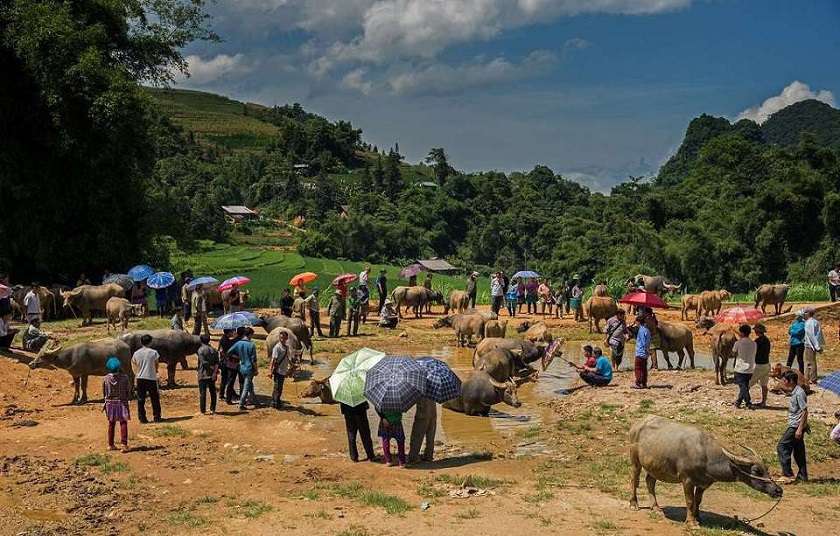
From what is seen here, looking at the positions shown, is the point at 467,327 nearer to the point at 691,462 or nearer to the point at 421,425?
the point at 421,425

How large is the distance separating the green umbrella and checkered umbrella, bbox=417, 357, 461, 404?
856 mm

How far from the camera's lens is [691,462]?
399 inches

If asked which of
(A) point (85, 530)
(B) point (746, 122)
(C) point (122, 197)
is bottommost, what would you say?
(A) point (85, 530)

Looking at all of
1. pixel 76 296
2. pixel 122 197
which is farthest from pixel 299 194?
pixel 76 296

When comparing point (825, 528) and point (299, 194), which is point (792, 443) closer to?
point (825, 528)

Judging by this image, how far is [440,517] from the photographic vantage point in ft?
34.9

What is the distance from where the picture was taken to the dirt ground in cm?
1052

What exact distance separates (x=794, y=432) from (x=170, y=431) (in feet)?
34.7

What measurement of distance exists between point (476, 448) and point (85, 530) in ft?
22.1

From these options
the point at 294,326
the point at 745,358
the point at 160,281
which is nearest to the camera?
the point at 745,358

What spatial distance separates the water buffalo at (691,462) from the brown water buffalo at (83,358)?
11106 mm

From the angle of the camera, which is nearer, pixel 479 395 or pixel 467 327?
pixel 479 395

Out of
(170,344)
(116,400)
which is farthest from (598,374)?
(116,400)

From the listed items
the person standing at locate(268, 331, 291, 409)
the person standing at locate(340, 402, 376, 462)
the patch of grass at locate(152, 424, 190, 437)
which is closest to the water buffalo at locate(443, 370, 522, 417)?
the person standing at locate(268, 331, 291, 409)
